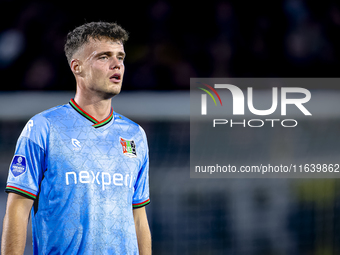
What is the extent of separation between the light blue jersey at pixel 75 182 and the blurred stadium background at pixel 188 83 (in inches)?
42.2

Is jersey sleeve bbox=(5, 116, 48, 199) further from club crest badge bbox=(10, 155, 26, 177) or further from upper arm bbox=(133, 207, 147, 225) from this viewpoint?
upper arm bbox=(133, 207, 147, 225)

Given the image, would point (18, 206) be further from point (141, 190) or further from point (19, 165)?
point (141, 190)

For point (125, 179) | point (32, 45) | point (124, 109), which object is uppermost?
point (32, 45)

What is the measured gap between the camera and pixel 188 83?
2953 millimetres

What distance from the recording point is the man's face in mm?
1354

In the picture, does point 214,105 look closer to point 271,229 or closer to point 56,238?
point 271,229

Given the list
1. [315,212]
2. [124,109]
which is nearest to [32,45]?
[124,109]

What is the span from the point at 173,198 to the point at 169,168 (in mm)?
217

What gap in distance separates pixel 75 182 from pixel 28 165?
17 cm

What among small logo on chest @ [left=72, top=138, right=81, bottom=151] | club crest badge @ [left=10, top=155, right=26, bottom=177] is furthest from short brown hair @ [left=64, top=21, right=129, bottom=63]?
club crest badge @ [left=10, top=155, right=26, bottom=177]

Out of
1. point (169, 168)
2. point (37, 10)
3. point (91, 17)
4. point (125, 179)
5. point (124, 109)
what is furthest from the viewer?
point (37, 10)

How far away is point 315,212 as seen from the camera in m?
2.68

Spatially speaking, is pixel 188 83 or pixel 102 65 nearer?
pixel 102 65
